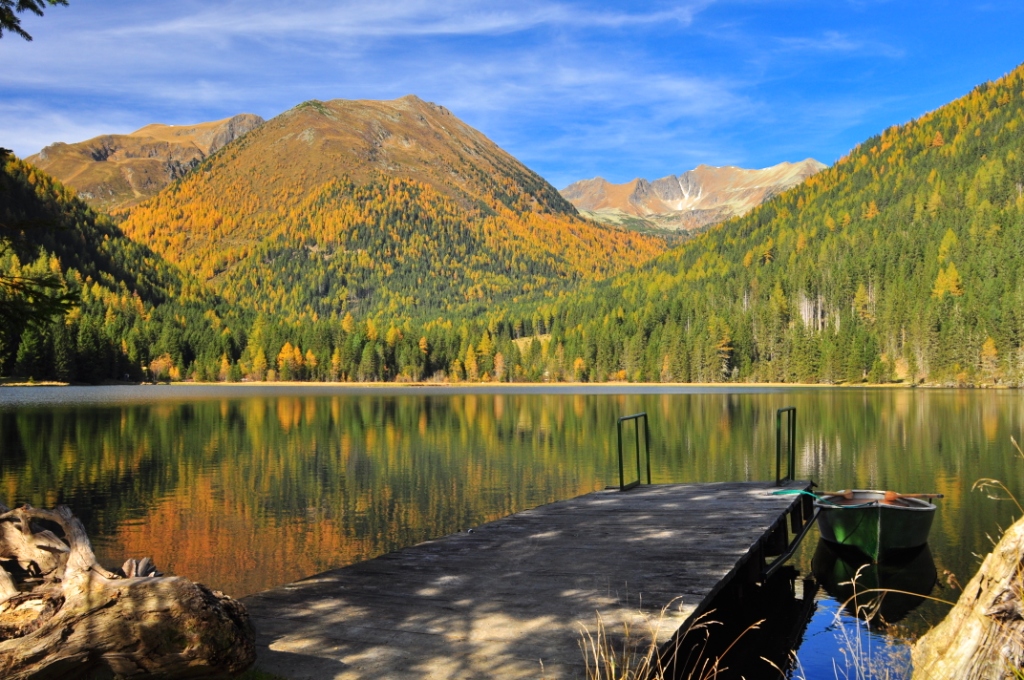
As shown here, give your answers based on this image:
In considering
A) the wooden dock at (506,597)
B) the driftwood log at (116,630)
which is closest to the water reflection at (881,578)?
the wooden dock at (506,597)

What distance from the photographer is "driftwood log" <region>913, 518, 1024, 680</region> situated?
254 inches

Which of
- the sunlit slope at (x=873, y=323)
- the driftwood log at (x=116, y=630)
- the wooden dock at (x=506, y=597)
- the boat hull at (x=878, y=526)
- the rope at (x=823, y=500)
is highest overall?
the sunlit slope at (x=873, y=323)

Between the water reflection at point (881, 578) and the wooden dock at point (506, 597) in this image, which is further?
the water reflection at point (881, 578)

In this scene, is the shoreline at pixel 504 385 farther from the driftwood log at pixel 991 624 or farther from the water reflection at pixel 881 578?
the driftwood log at pixel 991 624

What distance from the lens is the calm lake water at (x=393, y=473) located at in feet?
73.3

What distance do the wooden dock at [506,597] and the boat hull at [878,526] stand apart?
3226 millimetres

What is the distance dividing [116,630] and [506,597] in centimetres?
543

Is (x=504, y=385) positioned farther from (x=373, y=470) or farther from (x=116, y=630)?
(x=116, y=630)

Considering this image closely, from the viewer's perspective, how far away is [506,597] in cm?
1117

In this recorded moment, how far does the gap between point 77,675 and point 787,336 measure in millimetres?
177057

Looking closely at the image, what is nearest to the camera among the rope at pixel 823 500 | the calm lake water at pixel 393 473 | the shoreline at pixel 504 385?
the rope at pixel 823 500

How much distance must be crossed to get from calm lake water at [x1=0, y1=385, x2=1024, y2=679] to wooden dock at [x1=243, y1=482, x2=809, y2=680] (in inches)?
109

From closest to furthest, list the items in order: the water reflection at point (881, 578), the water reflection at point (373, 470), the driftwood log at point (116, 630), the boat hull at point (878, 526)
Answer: the driftwood log at point (116, 630), the water reflection at point (881, 578), the boat hull at point (878, 526), the water reflection at point (373, 470)

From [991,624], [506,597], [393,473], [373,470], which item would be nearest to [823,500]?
[506,597]
